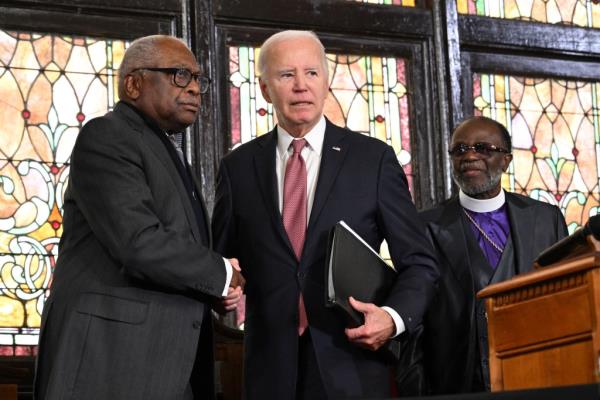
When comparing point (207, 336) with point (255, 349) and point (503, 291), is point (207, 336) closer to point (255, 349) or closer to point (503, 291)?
point (255, 349)

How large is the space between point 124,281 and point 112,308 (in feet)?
0.30

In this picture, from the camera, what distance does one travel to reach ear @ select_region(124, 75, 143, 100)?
12.3 ft

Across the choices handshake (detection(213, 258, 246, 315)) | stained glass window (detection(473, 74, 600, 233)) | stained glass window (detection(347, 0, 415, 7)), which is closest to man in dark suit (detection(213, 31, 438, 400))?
handshake (detection(213, 258, 246, 315))

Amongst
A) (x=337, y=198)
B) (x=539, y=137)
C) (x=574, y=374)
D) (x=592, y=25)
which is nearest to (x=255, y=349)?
(x=337, y=198)

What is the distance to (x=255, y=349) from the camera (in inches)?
149

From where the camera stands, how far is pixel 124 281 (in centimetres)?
351

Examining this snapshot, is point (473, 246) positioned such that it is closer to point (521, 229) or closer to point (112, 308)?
point (521, 229)

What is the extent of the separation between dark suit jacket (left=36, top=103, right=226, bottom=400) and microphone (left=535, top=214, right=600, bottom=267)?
2.86 feet

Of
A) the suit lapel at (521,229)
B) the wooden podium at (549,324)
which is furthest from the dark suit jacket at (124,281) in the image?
the suit lapel at (521,229)

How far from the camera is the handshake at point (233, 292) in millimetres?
3551

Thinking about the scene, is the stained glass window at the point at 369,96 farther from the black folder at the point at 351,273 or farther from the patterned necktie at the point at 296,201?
the black folder at the point at 351,273

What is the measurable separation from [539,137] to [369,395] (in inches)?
136

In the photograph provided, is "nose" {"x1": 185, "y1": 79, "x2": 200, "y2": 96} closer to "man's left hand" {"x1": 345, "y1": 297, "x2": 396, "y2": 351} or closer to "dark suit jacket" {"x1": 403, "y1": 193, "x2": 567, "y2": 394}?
"man's left hand" {"x1": 345, "y1": 297, "x2": 396, "y2": 351}

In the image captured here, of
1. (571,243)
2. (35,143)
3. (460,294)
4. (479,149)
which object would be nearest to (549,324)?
(571,243)
